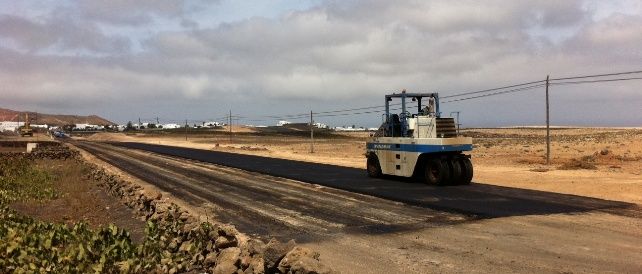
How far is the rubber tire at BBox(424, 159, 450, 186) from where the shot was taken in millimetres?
18672

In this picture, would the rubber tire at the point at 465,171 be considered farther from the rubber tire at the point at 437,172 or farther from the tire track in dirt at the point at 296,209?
the tire track in dirt at the point at 296,209

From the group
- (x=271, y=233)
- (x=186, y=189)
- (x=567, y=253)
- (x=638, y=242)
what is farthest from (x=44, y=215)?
(x=638, y=242)

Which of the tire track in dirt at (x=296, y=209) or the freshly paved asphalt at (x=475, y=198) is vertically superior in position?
the freshly paved asphalt at (x=475, y=198)

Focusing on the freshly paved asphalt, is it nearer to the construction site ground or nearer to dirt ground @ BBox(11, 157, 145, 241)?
the construction site ground

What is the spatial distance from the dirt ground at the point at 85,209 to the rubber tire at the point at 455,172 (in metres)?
10.9

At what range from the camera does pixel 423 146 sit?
19.0 m

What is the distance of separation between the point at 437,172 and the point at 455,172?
2.11ft

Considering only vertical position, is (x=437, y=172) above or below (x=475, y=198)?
above

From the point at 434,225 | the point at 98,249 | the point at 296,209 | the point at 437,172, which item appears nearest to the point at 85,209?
the point at 296,209

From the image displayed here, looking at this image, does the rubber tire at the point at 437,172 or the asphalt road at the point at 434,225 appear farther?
the rubber tire at the point at 437,172

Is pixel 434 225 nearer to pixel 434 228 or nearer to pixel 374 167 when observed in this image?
pixel 434 228

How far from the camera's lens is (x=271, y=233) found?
35.6 feet

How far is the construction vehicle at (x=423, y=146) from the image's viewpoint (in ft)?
61.9

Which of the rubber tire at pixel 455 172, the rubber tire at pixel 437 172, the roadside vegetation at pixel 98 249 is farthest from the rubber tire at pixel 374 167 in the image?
the roadside vegetation at pixel 98 249
